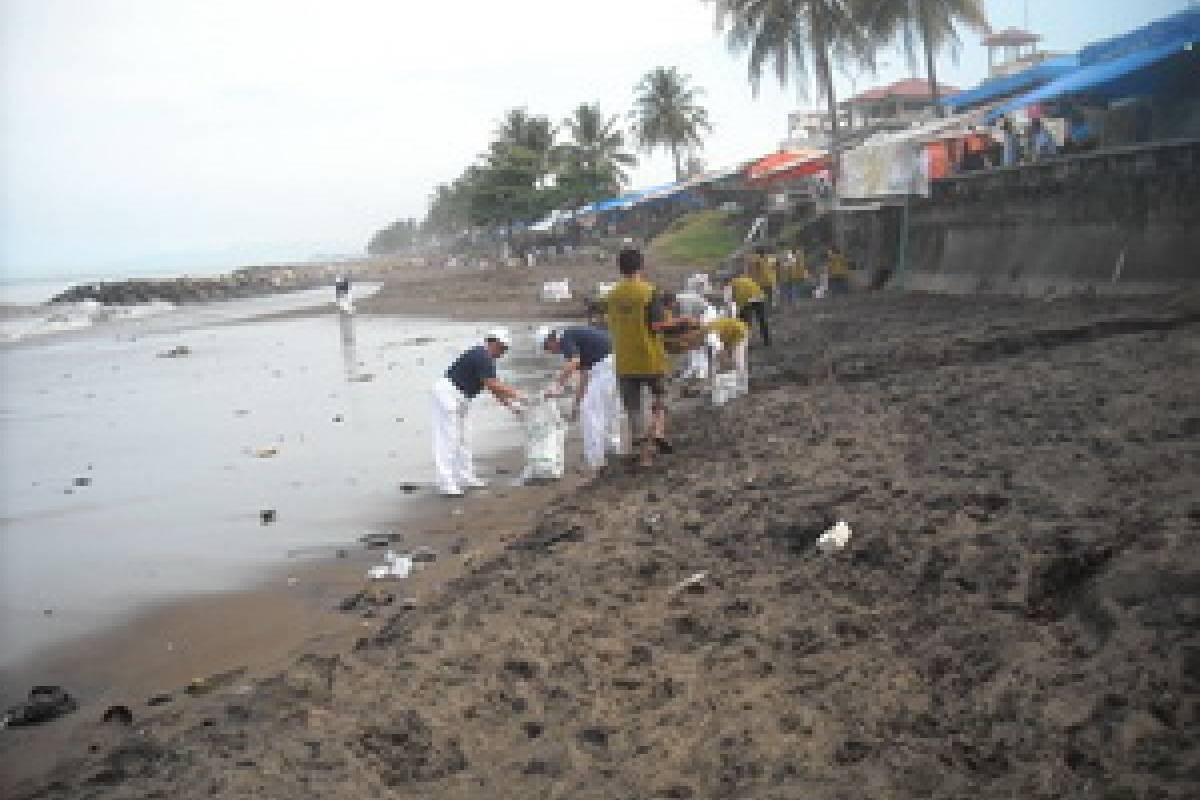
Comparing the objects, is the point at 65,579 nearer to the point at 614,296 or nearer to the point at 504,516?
the point at 504,516

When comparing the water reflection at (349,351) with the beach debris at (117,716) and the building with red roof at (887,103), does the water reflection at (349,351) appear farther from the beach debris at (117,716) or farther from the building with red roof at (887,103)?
the building with red roof at (887,103)

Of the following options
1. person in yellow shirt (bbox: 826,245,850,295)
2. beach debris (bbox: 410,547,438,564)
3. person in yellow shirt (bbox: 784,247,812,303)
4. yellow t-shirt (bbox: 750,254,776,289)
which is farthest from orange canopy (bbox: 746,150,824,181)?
beach debris (bbox: 410,547,438,564)

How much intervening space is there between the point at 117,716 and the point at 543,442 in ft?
15.3

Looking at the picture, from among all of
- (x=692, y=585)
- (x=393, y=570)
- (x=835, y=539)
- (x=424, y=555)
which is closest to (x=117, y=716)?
(x=393, y=570)

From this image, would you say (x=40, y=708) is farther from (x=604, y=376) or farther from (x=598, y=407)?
(x=604, y=376)

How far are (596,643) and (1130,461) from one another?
3.26 meters

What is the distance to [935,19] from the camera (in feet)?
106

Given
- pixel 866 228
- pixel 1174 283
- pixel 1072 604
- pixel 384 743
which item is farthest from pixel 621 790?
pixel 866 228

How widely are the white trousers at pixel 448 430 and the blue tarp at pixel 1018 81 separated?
2040cm

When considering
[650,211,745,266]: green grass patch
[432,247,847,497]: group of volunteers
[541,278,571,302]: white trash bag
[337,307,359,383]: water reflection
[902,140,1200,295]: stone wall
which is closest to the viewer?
[432,247,847,497]: group of volunteers

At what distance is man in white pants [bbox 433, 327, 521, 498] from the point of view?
29.8 ft

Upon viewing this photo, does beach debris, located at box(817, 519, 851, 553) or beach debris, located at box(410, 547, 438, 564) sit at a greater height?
beach debris, located at box(817, 519, 851, 553)

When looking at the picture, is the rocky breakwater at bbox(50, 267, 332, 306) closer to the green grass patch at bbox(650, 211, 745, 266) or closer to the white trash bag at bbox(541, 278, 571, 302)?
the green grass patch at bbox(650, 211, 745, 266)

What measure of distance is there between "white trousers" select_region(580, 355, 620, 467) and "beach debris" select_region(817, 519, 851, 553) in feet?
12.5
